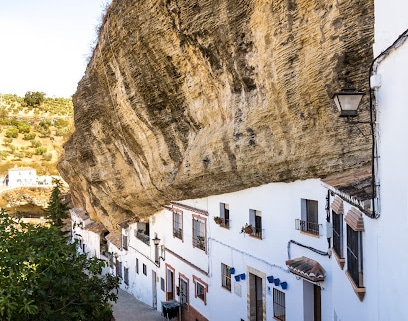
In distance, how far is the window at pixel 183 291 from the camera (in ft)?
62.4

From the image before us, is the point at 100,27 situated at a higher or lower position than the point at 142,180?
higher

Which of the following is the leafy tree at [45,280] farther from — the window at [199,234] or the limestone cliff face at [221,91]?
the window at [199,234]

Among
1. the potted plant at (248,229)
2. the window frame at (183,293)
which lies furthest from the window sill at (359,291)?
the window frame at (183,293)

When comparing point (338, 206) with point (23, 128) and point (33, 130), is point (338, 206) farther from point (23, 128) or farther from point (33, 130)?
point (33, 130)

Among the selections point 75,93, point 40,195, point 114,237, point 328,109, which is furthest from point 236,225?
point 40,195

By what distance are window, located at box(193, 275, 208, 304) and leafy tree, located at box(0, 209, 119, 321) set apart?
24.4ft

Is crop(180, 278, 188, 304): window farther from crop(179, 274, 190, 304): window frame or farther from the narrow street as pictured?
the narrow street

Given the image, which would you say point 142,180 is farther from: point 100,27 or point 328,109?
point 328,109

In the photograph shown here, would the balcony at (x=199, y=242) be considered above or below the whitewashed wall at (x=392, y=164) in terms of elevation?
below

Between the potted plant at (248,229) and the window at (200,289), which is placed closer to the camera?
the potted plant at (248,229)

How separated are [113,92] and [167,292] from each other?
9082 millimetres

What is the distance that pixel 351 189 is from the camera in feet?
24.3

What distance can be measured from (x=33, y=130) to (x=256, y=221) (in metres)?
73.1

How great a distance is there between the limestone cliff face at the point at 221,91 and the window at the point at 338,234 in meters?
1.30
